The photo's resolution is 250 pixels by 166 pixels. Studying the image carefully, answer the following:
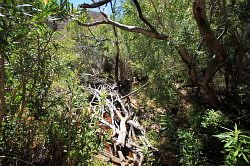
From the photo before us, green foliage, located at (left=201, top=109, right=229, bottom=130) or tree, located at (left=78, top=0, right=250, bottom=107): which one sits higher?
tree, located at (left=78, top=0, right=250, bottom=107)

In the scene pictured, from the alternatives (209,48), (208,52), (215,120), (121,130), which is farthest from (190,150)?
(121,130)

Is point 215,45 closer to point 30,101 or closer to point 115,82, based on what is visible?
point 30,101

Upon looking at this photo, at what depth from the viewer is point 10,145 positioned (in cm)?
426

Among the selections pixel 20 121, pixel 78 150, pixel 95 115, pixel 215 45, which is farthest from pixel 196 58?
pixel 20 121

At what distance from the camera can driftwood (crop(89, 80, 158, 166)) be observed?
5758 millimetres

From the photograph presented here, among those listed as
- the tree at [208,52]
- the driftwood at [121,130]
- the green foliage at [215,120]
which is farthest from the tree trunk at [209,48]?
the driftwood at [121,130]

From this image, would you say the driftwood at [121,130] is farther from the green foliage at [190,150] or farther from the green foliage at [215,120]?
the green foliage at [215,120]

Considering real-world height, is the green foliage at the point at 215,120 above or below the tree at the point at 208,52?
below

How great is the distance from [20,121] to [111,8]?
7070mm

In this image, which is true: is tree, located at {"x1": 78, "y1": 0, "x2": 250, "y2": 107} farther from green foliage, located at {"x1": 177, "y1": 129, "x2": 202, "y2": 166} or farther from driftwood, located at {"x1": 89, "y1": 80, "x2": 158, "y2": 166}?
driftwood, located at {"x1": 89, "y1": 80, "x2": 158, "y2": 166}

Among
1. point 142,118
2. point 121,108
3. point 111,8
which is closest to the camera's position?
point 142,118

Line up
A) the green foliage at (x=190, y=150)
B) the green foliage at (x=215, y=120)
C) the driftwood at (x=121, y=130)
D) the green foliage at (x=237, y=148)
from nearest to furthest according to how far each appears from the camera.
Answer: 1. the green foliage at (x=237, y=148)
2. the green foliage at (x=190, y=150)
3. the green foliage at (x=215, y=120)
4. the driftwood at (x=121, y=130)

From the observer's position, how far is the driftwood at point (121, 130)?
5758mm

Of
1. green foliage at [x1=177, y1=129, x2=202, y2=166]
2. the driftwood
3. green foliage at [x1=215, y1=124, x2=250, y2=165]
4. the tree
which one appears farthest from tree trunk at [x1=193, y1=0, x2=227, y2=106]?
green foliage at [x1=215, y1=124, x2=250, y2=165]
